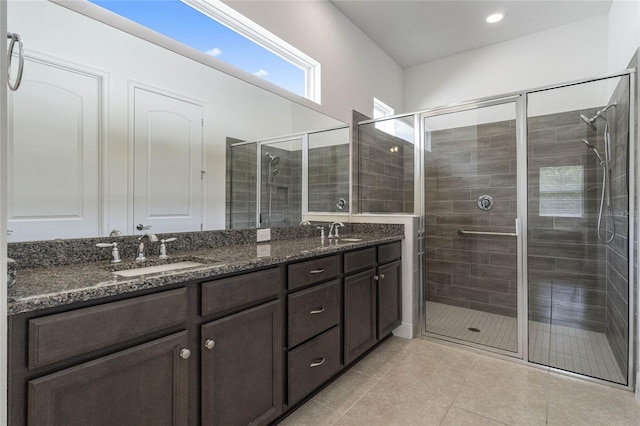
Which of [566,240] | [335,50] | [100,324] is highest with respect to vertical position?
[335,50]

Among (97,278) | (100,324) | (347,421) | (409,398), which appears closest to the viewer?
(100,324)

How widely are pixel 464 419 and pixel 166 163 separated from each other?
2167 millimetres

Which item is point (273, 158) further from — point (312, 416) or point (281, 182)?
point (312, 416)

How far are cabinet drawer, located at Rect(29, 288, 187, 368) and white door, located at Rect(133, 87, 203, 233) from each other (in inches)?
26.6

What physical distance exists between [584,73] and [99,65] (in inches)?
160

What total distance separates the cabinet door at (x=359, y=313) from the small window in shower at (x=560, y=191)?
1.66 m

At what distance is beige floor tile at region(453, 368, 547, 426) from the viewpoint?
1775mm

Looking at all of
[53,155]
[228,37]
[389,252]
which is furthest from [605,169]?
[53,155]

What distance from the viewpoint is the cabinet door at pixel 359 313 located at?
6.98 feet

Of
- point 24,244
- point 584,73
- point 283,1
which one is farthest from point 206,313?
point 584,73

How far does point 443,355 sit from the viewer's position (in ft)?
8.35

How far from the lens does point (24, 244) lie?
1.29 metres

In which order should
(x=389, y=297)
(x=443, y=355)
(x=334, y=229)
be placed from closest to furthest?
(x=443, y=355) → (x=389, y=297) → (x=334, y=229)

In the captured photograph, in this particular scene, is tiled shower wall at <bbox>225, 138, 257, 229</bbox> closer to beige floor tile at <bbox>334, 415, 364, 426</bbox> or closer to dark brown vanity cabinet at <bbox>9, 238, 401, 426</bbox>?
dark brown vanity cabinet at <bbox>9, 238, 401, 426</bbox>
